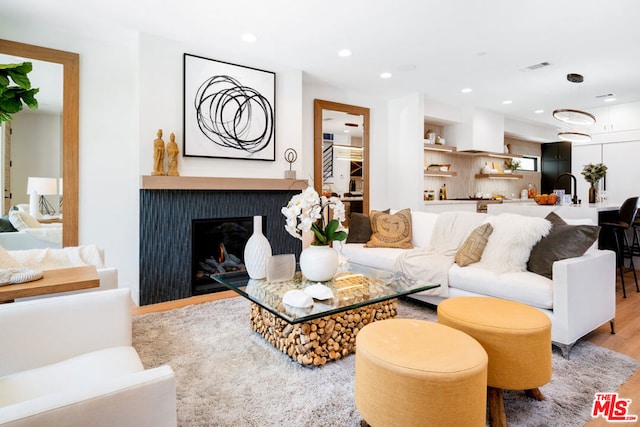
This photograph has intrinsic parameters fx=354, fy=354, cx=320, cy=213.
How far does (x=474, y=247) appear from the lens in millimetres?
2938

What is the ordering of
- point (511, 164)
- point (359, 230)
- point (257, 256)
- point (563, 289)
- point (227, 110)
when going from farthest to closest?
point (511, 164) < point (359, 230) < point (227, 110) < point (257, 256) < point (563, 289)

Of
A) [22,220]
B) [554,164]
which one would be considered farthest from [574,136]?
[22,220]

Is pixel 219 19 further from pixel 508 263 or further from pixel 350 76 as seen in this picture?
pixel 508 263

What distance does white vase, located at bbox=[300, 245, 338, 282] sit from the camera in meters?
2.36

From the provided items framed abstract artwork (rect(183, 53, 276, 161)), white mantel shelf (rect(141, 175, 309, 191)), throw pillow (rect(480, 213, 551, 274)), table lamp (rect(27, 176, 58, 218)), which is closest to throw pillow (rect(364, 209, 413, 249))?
throw pillow (rect(480, 213, 551, 274))

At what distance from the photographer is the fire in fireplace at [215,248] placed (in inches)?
150

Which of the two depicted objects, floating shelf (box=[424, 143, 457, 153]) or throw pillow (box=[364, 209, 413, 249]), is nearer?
throw pillow (box=[364, 209, 413, 249])

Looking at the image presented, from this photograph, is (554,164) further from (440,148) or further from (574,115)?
(574,115)

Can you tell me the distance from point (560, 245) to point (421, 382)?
1878mm

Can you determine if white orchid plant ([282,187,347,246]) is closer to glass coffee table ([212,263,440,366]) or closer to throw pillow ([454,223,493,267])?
glass coffee table ([212,263,440,366])

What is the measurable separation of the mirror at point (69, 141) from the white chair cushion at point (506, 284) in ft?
11.6

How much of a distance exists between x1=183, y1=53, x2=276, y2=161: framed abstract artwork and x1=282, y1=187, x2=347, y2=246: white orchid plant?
185cm

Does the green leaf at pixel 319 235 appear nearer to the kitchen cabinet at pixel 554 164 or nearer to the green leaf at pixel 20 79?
the green leaf at pixel 20 79

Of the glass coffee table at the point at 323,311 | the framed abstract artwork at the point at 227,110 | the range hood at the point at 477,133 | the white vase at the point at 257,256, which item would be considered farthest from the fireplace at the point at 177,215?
the range hood at the point at 477,133
